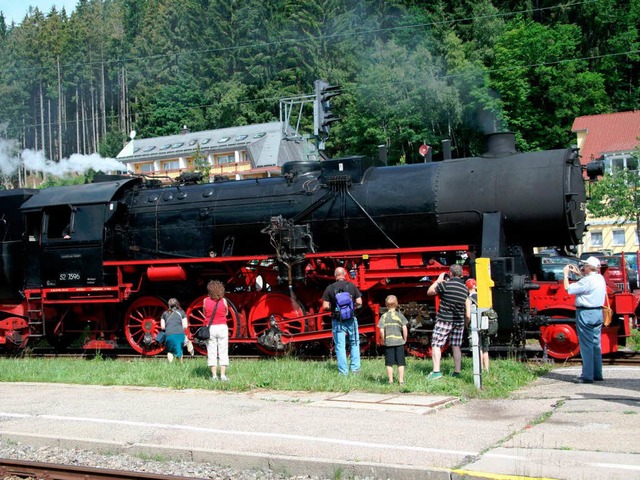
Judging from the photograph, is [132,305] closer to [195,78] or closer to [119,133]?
[195,78]

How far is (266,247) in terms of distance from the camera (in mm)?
14797

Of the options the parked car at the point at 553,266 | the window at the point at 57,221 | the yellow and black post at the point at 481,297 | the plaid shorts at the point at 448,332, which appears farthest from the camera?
the window at the point at 57,221

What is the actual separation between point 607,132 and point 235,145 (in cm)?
3228

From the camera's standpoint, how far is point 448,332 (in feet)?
35.7

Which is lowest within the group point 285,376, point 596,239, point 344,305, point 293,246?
point 285,376

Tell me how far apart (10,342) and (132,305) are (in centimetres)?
333

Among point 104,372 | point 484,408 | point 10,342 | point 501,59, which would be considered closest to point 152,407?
point 104,372

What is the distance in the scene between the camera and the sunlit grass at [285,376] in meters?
10.1

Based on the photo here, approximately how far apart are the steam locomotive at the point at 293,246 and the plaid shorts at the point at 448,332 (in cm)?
146

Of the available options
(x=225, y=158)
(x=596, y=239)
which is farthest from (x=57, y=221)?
(x=225, y=158)

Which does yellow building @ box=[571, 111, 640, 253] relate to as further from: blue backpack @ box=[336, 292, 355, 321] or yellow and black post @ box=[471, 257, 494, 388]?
yellow and black post @ box=[471, 257, 494, 388]

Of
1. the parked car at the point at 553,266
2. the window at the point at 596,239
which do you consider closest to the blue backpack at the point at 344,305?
the parked car at the point at 553,266

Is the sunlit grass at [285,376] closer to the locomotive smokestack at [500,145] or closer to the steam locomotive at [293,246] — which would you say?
the steam locomotive at [293,246]

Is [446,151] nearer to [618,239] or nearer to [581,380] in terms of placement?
[581,380]
